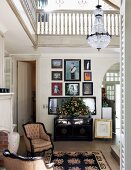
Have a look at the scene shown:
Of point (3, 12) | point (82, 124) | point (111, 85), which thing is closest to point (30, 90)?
point (82, 124)

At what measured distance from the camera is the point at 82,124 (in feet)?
26.6

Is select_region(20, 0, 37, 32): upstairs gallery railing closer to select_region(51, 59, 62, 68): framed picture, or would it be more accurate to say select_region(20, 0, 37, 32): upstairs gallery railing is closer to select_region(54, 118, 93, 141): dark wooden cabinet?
select_region(51, 59, 62, 68): framed picture

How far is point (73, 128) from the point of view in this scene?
8.09 metres

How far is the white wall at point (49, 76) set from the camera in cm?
849

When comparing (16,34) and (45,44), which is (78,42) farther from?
(16,34)

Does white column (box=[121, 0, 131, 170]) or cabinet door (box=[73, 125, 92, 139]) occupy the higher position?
white column (box=[121, 0, 131, 170])

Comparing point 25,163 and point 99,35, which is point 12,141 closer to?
point 25,163

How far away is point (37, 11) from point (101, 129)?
434cm

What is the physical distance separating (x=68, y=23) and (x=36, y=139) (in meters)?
3.34

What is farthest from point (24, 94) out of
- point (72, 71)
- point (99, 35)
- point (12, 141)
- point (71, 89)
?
point (99, 35)

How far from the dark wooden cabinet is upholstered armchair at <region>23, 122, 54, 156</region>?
56.6 inches

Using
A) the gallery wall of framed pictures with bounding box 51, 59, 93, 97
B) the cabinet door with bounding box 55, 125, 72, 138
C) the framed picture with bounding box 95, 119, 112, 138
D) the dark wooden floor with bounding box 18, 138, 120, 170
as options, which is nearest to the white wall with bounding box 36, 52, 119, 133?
the gallery wall of framed pictures with bounding box 51, 59, 93, 97

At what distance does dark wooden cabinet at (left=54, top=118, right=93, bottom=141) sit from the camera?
809cm

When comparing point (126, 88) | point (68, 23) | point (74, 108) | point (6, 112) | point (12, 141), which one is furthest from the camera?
point (74, 108)
